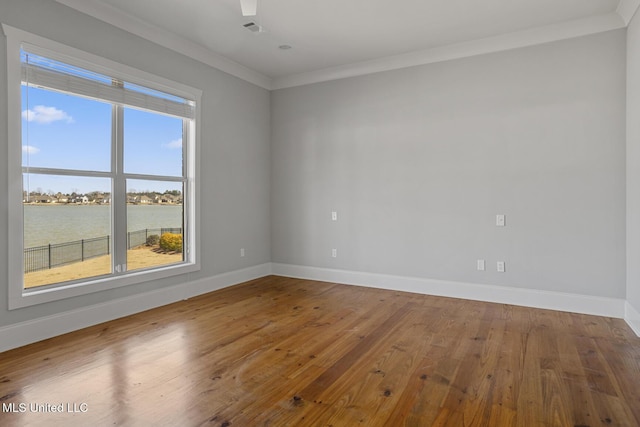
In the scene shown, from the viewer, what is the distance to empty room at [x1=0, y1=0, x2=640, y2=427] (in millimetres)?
2293

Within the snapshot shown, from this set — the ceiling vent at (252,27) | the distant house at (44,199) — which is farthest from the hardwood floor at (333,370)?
the ceiling vent at (252,27)

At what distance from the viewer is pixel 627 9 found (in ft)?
10.8

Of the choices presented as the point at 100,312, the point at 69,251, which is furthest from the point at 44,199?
the point at 100,312

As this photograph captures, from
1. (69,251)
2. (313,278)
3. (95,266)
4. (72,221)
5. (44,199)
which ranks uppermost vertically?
(44,199)

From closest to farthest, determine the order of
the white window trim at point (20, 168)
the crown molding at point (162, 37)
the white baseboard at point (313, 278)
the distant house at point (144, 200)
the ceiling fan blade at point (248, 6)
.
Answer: the ceiling fan blade at point (248, 6)
the white window trim at point (20, 168)
the white baseboard at point (313, 278)
the crown molding at point (162, 37)
the distant house at point (144, 200)

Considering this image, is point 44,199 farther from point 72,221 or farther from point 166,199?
point 166,199

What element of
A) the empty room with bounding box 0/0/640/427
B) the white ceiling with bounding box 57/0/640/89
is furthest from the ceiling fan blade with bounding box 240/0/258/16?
the white ceiling with bounding box 57/0/640/89

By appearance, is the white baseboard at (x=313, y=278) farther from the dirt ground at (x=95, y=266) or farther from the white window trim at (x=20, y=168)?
the dirt ground at (x=95, y=266)

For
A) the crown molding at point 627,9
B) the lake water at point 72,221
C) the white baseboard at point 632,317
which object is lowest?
the white baseboard at point 632,317

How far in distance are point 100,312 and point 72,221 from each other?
894mm

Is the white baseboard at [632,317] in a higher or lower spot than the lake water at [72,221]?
lower

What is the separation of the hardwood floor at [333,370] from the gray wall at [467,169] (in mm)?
740

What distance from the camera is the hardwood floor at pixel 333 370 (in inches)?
76.8

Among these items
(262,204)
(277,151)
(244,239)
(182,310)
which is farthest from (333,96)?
(182,310)
